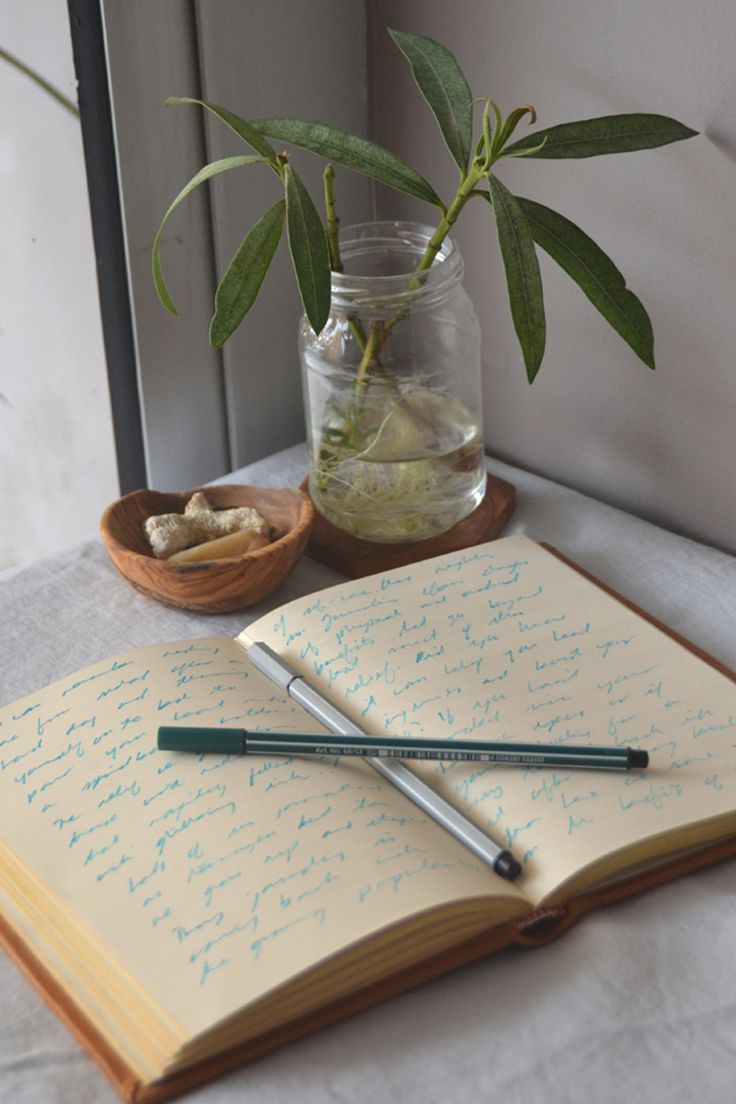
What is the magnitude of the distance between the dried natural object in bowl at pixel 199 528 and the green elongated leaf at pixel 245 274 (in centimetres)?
12

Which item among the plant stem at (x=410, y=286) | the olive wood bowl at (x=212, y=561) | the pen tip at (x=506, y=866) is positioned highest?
the plant stem at (x=410, y=286)

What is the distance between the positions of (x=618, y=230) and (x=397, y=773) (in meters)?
0.38

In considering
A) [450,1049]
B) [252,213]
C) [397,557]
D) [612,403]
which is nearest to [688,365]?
[612,403]

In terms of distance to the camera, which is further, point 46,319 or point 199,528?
point 46,319

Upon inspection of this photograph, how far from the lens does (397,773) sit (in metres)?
0.53

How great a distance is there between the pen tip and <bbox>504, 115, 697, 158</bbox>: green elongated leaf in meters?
0.36

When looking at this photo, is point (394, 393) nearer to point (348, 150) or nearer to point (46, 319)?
point (348, 150)

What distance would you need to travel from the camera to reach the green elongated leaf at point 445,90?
2.15ft

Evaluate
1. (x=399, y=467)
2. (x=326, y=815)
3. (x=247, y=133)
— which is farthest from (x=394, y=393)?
(x=326, y=815)

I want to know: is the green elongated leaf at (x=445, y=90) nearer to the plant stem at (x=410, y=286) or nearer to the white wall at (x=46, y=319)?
the plant stem at (x=410, y=286)

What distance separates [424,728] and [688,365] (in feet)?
1.02

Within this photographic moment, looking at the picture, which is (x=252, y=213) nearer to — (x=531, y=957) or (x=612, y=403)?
(x=612, y=403)

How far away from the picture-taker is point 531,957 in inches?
18.7

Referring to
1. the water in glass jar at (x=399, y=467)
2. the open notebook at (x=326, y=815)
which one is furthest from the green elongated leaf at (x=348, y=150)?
the open notebook at (x=326, y=815)
